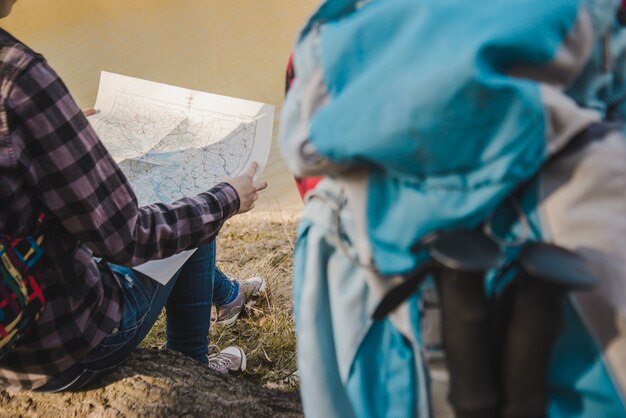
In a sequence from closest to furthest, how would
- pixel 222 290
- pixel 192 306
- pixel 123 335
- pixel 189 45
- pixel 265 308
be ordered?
pixel 123 335 → pixel 192 306 → pixel 222 290 → pixel 265 308 → pixel 189 45

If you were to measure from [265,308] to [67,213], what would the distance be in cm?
100

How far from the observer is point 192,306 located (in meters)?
1.22

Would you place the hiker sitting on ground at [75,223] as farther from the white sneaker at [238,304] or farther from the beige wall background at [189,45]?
the beige wall background at [189,45]

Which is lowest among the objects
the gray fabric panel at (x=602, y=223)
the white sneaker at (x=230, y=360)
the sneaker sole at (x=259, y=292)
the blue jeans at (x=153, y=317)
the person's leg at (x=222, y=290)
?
the white sneaker at (x=230, y=360)

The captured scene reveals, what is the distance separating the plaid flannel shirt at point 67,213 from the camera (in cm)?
71

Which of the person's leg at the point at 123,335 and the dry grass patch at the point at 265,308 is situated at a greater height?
the person's leg at the point at 123,335

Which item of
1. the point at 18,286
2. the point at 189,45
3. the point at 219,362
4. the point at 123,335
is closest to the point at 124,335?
the point at 123,335

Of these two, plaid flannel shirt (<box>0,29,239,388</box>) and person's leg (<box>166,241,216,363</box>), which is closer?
plaid flannel shirt (<box>0,29,239,388</box>)

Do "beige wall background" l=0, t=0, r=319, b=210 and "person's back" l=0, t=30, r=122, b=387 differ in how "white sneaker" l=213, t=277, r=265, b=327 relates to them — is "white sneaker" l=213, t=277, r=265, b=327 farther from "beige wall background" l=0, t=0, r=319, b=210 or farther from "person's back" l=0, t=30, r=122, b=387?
"beige wall background" l=0, t=0, r=319, b=210

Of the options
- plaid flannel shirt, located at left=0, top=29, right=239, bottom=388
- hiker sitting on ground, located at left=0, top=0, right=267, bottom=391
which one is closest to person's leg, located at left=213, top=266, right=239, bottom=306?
hiker sitting on ground, located at left=0, top=0, right=267, bottom=391

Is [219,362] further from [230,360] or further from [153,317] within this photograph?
[153,317]


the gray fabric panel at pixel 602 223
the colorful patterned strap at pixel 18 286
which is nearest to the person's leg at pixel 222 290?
the colorful patterned strap at pixel 18 286

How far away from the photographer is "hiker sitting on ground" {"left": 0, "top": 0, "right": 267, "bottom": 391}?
72 cm

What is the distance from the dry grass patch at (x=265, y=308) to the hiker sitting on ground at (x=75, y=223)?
1.49 ft
